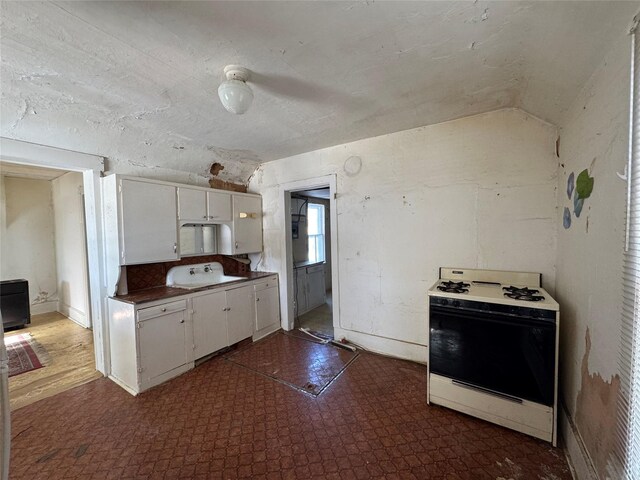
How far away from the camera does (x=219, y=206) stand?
3.29 meters

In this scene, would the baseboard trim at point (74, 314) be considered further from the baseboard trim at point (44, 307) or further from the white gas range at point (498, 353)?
the white gas range at point (498, 353)

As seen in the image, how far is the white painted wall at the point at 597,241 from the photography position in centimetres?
113

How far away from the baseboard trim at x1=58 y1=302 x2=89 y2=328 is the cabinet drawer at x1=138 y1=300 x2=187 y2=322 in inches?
107

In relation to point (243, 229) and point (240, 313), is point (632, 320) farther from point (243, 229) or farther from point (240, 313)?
point (243, 229)

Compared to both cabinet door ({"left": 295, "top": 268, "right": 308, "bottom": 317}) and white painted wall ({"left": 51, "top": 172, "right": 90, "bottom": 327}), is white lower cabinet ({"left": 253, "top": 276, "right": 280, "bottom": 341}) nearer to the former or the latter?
cabinet door ({"left": 295, "top": 268, "right": 308, "bottom": 317})

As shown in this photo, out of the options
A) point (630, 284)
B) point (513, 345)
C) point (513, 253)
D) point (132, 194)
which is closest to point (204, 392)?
point (132, 194)

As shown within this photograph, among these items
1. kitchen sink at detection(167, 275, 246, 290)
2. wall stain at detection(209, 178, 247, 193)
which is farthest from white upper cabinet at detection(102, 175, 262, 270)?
kitchen sink at detection(167, 275, 246, 290)

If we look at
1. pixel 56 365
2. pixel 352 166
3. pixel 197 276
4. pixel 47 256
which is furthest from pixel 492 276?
pixel 47 256

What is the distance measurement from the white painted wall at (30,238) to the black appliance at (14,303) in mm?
478

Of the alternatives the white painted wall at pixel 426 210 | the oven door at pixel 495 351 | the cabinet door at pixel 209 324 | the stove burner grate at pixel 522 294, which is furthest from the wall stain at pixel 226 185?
the stove burner grate at pixel 522 294

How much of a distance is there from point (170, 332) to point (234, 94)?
7.41ft

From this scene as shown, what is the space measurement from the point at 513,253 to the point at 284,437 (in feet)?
7.88

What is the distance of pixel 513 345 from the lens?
5.71ft

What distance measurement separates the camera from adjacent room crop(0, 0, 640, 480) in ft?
3.97
